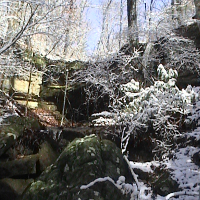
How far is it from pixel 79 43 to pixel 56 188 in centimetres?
1773

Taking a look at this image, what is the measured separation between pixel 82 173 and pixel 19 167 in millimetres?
2497

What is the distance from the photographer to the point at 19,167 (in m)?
5.51

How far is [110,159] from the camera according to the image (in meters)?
4.11

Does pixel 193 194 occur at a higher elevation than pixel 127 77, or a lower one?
lower

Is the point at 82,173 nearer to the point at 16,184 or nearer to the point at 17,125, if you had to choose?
the point at 16,184

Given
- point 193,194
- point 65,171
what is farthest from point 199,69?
point 65,171

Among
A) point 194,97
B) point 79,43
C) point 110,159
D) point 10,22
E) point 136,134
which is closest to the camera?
point 110,159

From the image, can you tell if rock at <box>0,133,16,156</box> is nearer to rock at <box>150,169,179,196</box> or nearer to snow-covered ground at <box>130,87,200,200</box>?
snow-covered ground at <box>130,87,200,200</box>

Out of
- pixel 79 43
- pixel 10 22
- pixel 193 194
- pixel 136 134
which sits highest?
pixel 79 43

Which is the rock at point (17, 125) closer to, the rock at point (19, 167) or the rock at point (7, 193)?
the rock at point (19, 167)

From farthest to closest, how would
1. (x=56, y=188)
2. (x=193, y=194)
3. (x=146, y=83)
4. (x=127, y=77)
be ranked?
(x=127, y=77), (x=146, y=83), (x=193, y=194), (x=56, y=188)

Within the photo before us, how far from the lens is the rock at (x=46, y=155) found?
5.94 m

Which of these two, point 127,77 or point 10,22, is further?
point 127,77

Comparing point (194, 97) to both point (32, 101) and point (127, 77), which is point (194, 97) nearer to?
point (127, 77)
